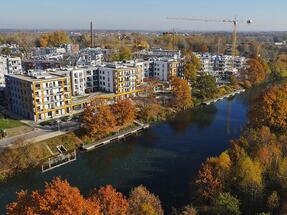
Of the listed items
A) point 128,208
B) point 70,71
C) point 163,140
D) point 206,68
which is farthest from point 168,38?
point 128,208

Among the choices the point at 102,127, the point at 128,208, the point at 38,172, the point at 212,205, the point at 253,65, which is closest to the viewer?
the point at 128,208

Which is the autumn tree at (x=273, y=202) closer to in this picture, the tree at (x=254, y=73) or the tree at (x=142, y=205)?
the tree at (x=142, y=205)

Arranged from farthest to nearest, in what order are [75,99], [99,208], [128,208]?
[75,99]
[128,208]
[99,208]

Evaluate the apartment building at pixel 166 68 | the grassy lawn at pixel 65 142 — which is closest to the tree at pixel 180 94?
the apartment building at pixel 166 68

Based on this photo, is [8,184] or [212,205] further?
[8,184]

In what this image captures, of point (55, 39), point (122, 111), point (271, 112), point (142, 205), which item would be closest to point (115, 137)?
point (122, 111)

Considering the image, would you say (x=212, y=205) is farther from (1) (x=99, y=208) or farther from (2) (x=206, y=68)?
(2) (x=206, y=68)
